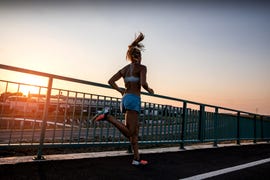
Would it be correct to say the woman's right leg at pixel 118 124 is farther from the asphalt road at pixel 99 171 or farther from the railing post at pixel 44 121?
the railing post at pixel 44 121

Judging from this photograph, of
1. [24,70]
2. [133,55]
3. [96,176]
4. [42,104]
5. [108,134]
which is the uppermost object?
[133,55]

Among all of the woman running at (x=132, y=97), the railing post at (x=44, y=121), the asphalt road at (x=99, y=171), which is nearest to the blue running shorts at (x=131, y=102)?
the woman running at (x=132, y=97)

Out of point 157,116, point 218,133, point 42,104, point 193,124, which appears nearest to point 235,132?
point 218,133

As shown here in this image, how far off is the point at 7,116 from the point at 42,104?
0.54 m

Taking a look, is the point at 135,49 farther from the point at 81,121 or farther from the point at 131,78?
the point at 81,121

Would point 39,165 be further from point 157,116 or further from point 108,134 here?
point 157,116

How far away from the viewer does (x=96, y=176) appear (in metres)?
3.02

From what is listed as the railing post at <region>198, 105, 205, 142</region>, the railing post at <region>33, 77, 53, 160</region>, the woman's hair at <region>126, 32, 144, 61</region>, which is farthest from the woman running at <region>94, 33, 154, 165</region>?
the railing post at <region>198, 105, 205, 142</region>

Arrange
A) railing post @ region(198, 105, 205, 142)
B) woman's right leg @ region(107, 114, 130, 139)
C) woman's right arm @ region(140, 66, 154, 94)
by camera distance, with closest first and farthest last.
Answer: woman's right leg @ region(107, 114, 130, 139) < woman's right arm @ region(140, 66, 154, 94) < railing post @ region(198, 105, 205, 142)

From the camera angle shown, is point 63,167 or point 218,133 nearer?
point 63,167

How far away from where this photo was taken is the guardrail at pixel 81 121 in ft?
12.9

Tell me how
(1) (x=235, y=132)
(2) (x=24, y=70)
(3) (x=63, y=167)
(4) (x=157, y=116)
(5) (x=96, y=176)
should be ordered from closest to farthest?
(5) (x=96, y=176), (3) (x=63, y=167), (2) (x=24, y=70), (4) (x=157, y=116), (1) (x=235, y=132)

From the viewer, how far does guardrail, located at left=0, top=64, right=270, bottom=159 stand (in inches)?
155

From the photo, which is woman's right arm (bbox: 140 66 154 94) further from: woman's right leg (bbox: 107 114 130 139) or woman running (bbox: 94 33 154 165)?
woman's right leg (bbox: 107 114 130 139)
